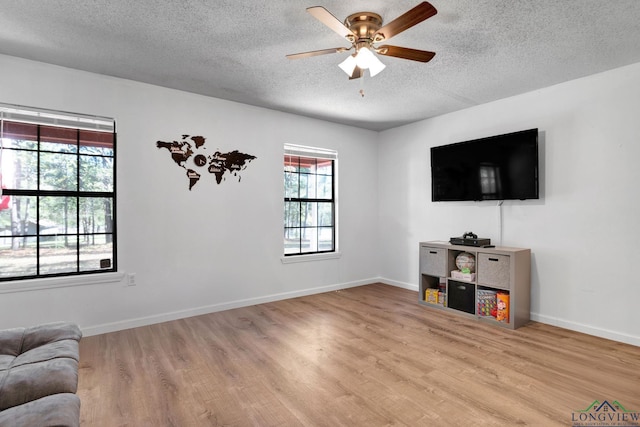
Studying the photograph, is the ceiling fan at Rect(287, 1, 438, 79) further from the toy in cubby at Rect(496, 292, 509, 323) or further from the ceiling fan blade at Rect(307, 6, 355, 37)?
the toy in cubby at Rect(496, 292, 509, 323)

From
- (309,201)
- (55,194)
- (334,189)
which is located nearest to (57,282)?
(55,194)

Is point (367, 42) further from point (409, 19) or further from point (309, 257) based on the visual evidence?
point (309, 257)

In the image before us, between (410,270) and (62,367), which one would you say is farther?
(410,270)

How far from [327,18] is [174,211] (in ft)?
8.92

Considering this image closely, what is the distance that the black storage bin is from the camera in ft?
12.7

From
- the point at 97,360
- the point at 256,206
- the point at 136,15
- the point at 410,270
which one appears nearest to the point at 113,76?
the point at 136,15

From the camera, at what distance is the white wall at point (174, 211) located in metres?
3.19

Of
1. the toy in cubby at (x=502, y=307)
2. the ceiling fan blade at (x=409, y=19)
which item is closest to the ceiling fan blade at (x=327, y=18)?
the ceiling fan blade at (x=409, y=19)

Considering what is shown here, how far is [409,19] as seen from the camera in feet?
6.47

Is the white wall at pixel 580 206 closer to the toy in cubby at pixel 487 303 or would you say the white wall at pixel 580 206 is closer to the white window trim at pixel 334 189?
the toy in cubby at pixel 487 303

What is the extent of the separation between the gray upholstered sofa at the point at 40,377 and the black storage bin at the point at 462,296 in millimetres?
3671

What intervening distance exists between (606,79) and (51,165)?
5.34 metres

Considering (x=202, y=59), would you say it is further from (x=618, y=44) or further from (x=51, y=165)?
(x=618, y=44)

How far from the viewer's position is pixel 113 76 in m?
3.42
